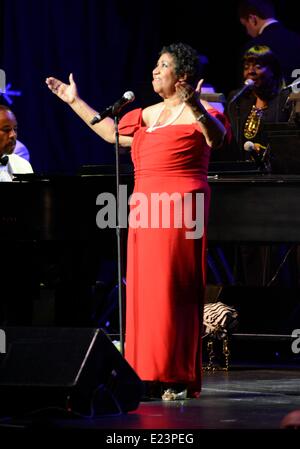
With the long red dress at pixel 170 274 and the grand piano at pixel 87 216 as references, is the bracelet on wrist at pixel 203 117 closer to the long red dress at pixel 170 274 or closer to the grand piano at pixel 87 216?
the long red dress at pixel 170 274

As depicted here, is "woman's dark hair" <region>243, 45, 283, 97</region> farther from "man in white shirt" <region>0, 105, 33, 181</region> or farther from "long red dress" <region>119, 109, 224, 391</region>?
"long red dress" <region>119, 109, 224, 391</region>

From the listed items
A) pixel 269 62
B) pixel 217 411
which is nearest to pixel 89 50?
pixel 269 62

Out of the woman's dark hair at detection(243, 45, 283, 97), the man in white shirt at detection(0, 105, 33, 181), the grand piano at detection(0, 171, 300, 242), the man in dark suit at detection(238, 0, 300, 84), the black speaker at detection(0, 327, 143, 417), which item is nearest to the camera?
the black speaker at detection(0, 327, 143, 417)

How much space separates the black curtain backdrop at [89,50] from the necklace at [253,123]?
248 centimetres

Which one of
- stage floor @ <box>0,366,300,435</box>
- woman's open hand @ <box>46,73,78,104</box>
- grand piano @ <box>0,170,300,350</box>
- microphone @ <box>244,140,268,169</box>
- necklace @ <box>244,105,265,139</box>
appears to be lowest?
stage floor @ <box>0,366,300,435</box>

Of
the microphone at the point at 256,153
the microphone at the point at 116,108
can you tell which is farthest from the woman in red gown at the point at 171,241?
the microphone at the point at 256,153

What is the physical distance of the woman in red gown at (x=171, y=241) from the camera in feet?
19.8

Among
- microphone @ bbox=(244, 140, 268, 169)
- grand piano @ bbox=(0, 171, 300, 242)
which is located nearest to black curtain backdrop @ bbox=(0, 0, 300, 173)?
microphone @ bbox=(244, 140, 268, 169)

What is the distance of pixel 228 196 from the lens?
7.30 meters

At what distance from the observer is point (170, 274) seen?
6.07m

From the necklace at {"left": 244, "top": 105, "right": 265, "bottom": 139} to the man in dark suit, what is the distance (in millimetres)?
688

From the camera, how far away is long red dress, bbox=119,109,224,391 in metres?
6.04
